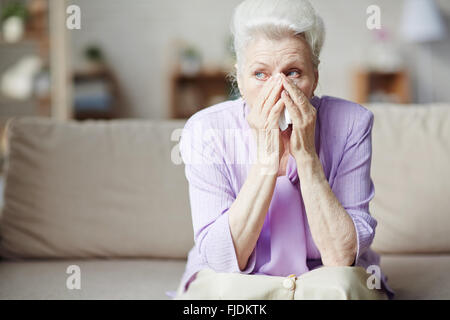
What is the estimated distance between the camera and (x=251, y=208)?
97 cm

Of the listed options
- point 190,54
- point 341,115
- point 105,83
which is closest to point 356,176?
point 341,115

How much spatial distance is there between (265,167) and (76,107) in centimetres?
380

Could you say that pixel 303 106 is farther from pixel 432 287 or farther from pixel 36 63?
pixel 36 63

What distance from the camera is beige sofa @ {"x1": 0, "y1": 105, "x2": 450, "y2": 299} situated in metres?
1.53

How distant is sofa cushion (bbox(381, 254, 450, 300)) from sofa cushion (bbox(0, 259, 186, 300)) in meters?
0.54

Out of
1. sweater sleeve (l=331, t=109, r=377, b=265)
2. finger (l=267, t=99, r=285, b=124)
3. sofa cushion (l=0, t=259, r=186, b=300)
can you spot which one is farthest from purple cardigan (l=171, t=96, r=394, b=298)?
sofa cushion (l=0, t=259, r=186, b=300)

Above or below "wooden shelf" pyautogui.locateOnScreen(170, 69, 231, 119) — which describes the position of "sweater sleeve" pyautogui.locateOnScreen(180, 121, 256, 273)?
below

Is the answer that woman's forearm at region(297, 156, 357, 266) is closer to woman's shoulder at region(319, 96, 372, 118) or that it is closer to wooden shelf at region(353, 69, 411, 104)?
woman's shoulder at region(319, 96, 372, 118)

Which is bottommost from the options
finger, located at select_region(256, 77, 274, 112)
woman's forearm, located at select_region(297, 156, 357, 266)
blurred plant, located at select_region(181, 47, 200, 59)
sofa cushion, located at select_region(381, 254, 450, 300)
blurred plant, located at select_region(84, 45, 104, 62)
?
sofa cushion, located at select_region(381, 254, 450, 300)

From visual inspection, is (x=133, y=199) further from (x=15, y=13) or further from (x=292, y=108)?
(x=15, y=13)

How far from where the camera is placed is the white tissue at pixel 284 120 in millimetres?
973

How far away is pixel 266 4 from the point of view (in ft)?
3.18

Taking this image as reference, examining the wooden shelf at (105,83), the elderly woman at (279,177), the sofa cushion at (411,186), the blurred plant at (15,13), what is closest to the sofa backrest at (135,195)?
the sofa cushion at (411,186)
